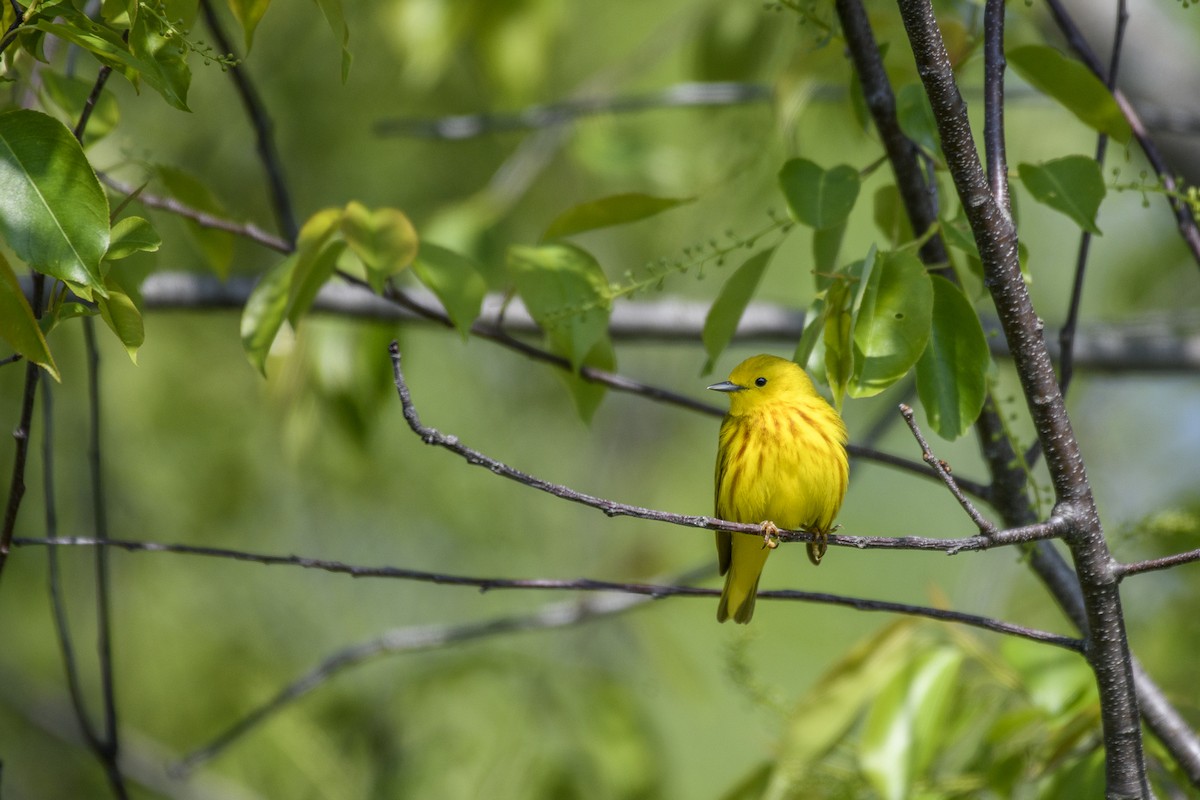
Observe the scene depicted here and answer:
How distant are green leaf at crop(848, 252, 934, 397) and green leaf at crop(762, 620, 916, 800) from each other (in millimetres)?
1189

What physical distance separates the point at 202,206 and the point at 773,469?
4.71 ft

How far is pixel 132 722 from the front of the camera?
592 centimetres

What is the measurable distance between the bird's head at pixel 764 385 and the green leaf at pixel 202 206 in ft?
4.30

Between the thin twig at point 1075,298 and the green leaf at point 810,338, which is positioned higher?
the thin twig at point 1075,298

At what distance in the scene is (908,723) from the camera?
99.3 inches

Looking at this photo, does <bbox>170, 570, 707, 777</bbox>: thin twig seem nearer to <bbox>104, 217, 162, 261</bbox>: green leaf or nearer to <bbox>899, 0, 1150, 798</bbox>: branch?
<bbox>899, 0, 1150, 798</bbox>: branch

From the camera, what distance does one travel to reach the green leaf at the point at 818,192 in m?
1.84

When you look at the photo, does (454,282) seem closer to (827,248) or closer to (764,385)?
(827,248)

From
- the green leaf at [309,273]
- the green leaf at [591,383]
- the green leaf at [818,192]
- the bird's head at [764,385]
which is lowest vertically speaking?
the green leaf at [309,273]

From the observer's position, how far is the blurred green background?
161 inches

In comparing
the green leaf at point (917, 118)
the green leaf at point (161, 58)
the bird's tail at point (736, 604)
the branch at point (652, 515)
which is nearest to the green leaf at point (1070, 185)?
the green leaf at point (917, 118)

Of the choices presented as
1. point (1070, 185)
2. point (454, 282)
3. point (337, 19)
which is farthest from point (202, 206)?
point (1070, 185)

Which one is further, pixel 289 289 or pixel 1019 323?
pixel 289 289

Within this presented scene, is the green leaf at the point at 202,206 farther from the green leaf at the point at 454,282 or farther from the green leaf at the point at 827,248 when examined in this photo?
the green leaf at the point at 827,248
